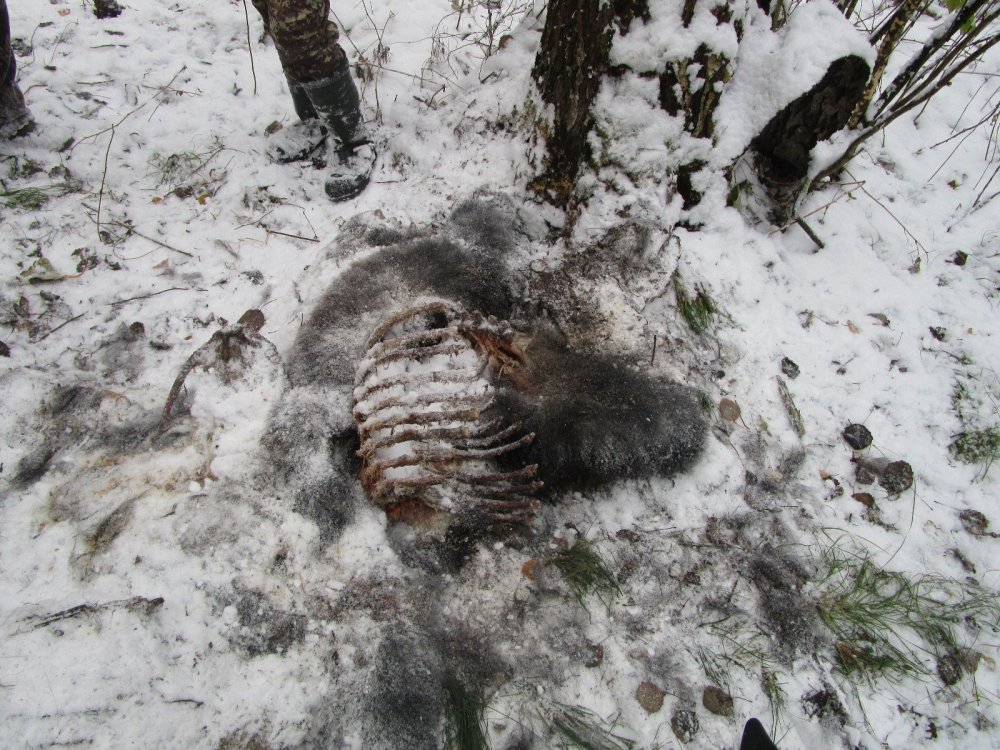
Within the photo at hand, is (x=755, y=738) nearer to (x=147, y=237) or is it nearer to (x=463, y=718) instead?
(x=463, y=718)

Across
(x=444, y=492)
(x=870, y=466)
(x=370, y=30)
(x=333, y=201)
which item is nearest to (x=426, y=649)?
(x=444, y=492)

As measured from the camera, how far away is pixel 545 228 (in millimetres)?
2871

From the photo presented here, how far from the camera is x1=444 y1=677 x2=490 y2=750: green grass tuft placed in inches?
68.0

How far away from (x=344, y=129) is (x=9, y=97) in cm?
173

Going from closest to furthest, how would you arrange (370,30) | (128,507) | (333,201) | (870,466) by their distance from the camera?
1. (128,507)
2. (870,466)
3. (333,201)
4. (370,30)

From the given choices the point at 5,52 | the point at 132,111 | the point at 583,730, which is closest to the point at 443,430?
the point at 583,730

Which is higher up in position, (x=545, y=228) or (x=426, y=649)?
(x=545, y=228)

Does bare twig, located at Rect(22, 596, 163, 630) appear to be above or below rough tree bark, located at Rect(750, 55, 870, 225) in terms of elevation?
below

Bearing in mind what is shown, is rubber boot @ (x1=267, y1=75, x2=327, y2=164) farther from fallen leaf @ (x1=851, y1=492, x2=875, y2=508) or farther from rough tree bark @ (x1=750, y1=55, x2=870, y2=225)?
fallen leaf @ (x1=851, y1=492, x2=875, y2=508)

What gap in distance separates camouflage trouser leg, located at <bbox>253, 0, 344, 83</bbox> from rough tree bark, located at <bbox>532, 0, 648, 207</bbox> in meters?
1.06

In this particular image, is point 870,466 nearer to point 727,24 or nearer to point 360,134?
point 727,24

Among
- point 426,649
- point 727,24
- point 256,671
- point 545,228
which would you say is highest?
point 727,24

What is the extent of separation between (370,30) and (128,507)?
3.40 metres

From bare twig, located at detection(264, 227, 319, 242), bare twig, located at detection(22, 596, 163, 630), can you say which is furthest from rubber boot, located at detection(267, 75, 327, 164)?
bare twig, located at detection(22, 596, 163, 630)
